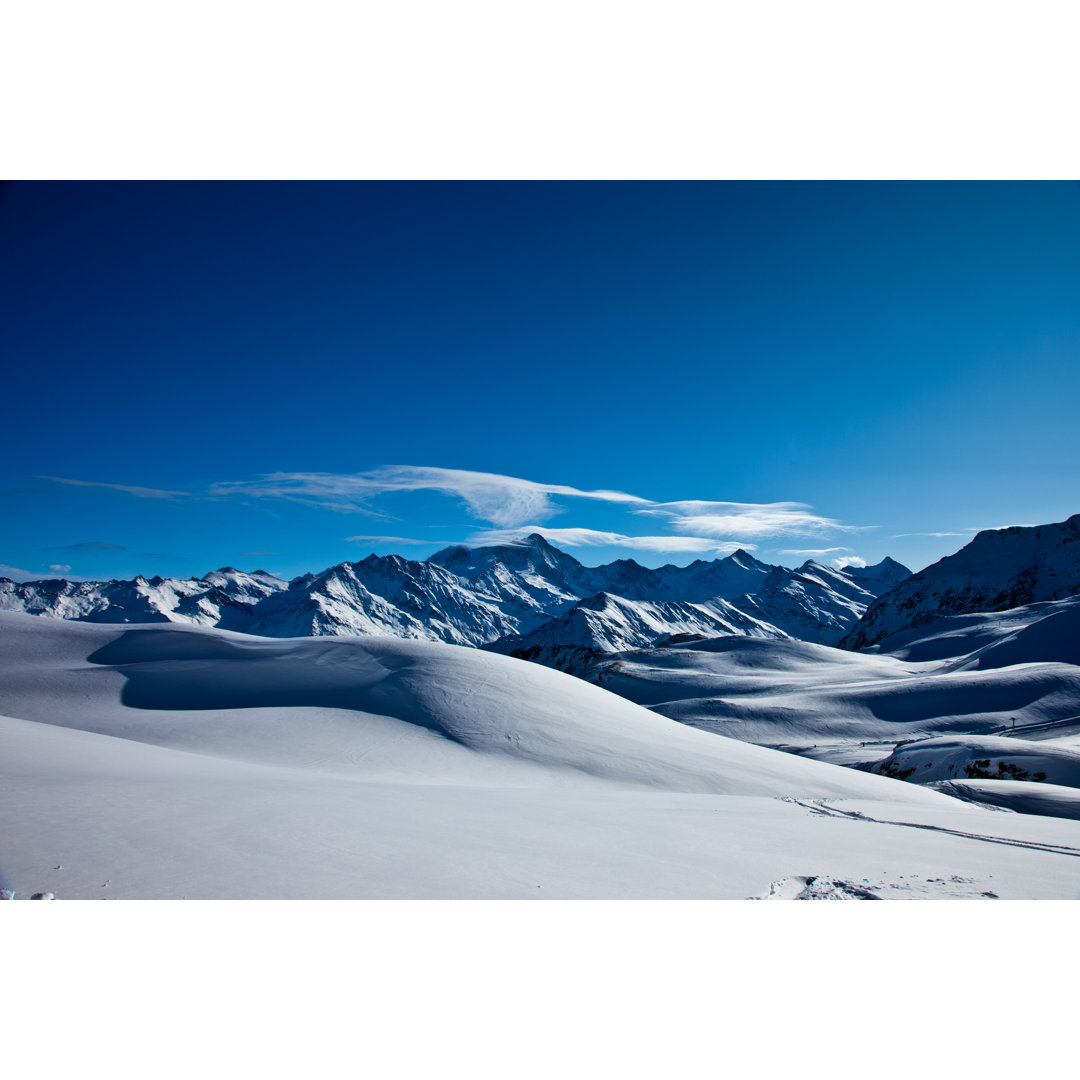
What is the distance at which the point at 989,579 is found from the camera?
488 feet

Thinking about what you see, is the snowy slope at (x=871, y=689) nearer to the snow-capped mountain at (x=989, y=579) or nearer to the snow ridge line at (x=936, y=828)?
the snow ridge line at (x=936, y=828)

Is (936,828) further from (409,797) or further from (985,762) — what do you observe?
(985,762)

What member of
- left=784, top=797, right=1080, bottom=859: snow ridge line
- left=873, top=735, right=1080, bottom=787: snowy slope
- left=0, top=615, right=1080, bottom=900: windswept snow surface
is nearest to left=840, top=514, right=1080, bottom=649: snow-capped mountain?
left=873, top=735, right=1080, bottom=787: snowy slope

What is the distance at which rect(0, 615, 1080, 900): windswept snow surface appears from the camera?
5496mm

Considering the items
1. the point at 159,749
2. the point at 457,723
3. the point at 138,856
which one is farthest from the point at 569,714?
the point at 138,856

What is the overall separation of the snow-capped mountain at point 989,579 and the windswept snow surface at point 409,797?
447ft

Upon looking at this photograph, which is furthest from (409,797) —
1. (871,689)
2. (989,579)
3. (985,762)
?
(989,579)

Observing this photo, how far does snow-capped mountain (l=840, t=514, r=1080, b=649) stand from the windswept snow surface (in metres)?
136

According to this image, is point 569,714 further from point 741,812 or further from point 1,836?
point 1,836

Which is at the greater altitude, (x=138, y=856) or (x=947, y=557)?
(x=947, y=557)

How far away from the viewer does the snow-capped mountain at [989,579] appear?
134 metres

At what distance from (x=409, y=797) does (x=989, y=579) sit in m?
179

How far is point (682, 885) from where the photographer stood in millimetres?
5641

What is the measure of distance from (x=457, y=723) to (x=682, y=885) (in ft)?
28.6
